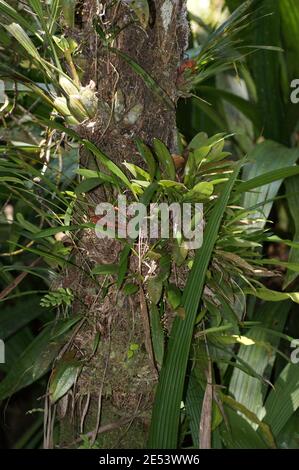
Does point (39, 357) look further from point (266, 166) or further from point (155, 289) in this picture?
point (266, 166)

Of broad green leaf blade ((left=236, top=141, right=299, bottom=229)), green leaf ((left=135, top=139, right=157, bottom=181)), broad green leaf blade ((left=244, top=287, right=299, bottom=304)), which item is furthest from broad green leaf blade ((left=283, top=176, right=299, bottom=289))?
green leaf ((left=135, top=139, right=157, bottom=181))

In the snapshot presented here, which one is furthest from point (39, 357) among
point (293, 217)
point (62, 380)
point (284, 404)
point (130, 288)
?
point (293, 217)

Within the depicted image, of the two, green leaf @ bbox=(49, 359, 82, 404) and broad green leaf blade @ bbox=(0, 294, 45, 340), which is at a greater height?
green leaf @ bbox=(49, 359, 82, 404)

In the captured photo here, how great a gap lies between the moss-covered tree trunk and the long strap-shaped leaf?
6cm

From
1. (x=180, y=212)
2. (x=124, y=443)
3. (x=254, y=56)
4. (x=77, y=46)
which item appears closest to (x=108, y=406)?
(x=124, y=443)

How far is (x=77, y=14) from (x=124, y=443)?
566mm

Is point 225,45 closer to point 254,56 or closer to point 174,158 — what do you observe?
point 174,158

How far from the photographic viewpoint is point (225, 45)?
0.90 m

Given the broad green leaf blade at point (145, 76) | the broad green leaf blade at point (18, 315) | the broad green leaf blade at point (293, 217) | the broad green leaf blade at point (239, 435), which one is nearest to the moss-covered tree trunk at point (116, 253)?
the broad green leaf blade at point (145, 76)

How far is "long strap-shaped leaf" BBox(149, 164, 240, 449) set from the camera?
28.1 inches

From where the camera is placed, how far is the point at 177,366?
72 cm

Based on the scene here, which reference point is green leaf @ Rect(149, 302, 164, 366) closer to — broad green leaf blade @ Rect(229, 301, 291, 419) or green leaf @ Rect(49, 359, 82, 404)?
green leaf @ Rect(49, 359, 82, 404)

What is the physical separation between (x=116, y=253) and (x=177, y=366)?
0.54 feet
